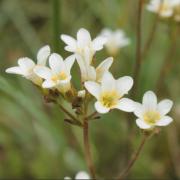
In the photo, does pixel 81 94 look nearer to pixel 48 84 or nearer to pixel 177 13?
pixel 48 84

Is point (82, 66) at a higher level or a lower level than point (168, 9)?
lower

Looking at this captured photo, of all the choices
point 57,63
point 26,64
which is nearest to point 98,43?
point 57,63

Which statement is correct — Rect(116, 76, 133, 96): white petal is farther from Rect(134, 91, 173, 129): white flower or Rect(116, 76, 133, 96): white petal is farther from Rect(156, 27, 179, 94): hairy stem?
Rect(156, 27, 179, 94): hairy stem

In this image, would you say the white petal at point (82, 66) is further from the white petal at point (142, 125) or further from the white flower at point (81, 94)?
the white petal at point (142, 125)

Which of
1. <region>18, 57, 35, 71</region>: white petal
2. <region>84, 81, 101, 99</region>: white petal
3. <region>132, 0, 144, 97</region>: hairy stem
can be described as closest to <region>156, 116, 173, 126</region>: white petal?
<region>84, 81, 101, 99</region>: white petal

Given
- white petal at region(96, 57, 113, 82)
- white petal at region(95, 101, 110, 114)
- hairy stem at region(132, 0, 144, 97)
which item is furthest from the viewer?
hairy stem at region(132, 0, 144, 97)

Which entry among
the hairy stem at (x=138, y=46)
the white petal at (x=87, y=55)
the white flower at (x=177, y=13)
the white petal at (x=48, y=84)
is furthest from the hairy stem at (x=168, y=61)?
the white petal at (x=48, y=84)

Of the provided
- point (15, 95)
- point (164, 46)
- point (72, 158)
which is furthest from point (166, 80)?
point (15, 95)
